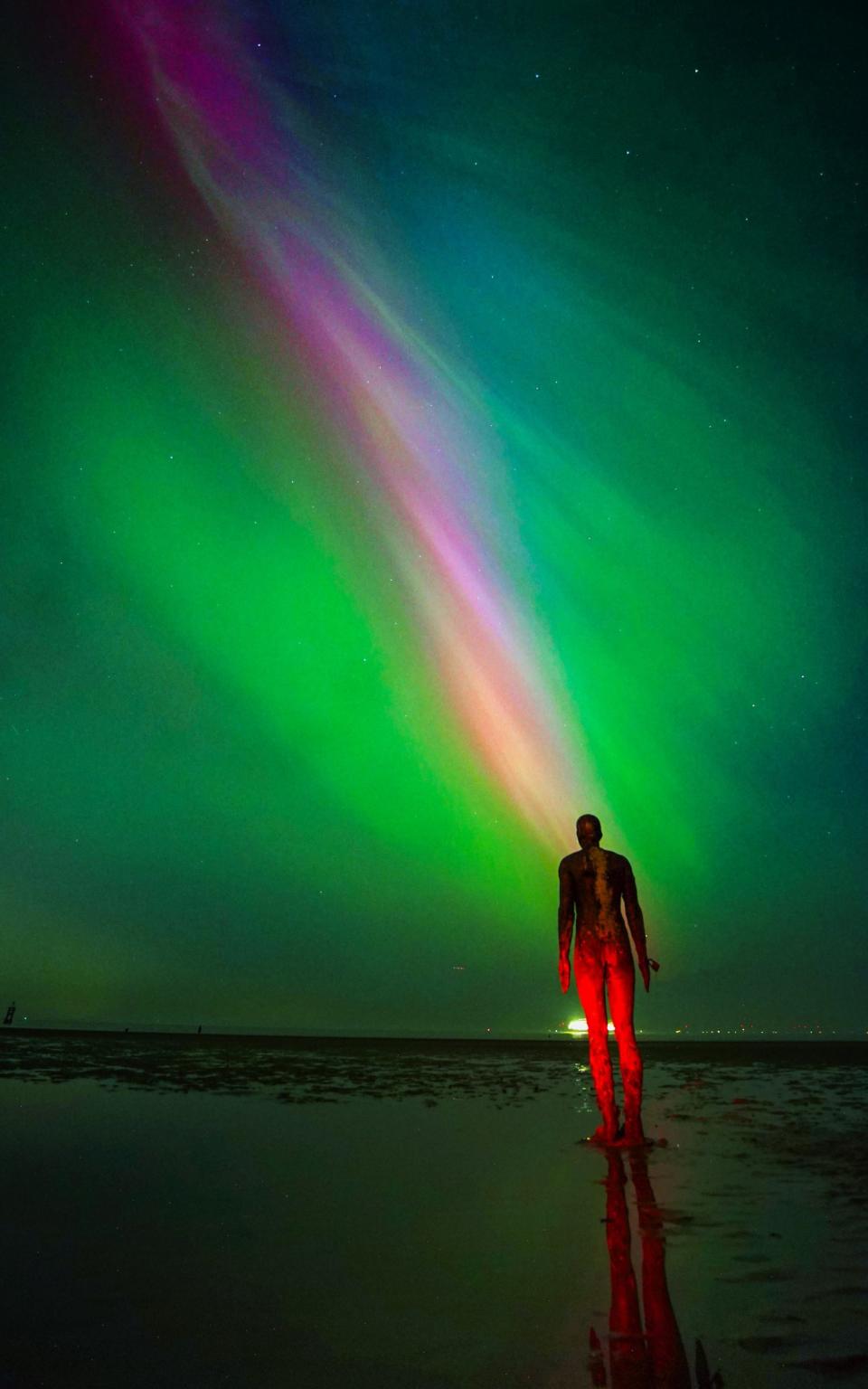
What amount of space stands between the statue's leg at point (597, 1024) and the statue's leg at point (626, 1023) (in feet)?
0.44

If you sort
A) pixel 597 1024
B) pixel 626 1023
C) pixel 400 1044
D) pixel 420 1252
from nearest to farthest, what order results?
pixel 420 1252
pixel 597 1024
pixel 626 1023
pixel 400 1044

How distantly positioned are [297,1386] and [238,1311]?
2.70 ft

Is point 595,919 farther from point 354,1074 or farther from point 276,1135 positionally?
point 354,1074

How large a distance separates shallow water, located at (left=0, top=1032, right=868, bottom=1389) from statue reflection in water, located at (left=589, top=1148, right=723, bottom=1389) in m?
0.01

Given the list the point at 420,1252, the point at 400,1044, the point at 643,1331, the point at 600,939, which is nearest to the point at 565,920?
the point at 600,939

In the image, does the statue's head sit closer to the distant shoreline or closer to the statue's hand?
the statue's hand

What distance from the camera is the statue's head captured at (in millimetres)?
9820

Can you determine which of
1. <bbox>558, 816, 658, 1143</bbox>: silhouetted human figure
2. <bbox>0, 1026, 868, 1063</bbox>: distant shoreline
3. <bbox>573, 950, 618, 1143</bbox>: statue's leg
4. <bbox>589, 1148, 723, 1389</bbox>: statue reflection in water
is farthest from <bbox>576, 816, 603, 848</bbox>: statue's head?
<bbox>0, 1026, 868, 1063</bbox>: distant shoreline

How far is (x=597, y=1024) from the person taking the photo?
912 cm

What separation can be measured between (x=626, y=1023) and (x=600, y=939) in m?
0.91

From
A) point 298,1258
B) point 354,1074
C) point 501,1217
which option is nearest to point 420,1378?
point 298,1258

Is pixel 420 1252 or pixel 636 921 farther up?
pixel 636 921

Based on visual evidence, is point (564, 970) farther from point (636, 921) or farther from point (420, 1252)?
point (420, 1252)

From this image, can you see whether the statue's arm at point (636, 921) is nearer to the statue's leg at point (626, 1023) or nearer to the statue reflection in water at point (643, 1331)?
the statue's leg at point (626, 1023)
